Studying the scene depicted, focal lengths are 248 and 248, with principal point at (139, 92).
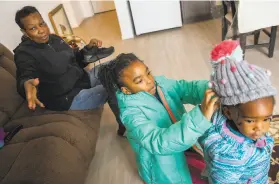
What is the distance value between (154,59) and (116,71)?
2010 millimetres

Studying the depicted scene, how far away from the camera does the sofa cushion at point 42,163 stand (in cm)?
113

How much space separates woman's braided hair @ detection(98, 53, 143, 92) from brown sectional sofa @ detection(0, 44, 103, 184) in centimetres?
44

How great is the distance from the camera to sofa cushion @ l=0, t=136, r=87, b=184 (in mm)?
1134

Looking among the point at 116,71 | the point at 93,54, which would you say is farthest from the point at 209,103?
the point at 93,54

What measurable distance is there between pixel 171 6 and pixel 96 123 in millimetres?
2550

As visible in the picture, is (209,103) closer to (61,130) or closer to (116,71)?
(116,71)

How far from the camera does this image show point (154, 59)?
3053 mm

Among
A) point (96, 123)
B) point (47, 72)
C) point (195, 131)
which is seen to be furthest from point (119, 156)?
point (195, 131)

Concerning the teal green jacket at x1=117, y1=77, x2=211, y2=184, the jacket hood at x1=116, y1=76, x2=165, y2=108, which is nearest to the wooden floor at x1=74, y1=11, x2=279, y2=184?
the teal green jacket at x1=117, y1=77, x2=211, y2=184

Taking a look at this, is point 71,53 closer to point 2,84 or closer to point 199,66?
point 2,84

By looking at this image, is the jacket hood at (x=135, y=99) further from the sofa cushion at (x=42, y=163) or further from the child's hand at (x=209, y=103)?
the sofa cushion at (x=42, y=163)

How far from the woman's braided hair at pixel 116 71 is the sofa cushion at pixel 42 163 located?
43 cm

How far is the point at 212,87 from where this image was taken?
792 mm

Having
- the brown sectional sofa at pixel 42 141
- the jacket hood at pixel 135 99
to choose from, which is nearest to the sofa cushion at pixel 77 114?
the brown sectional sofa at pixel 42 141
